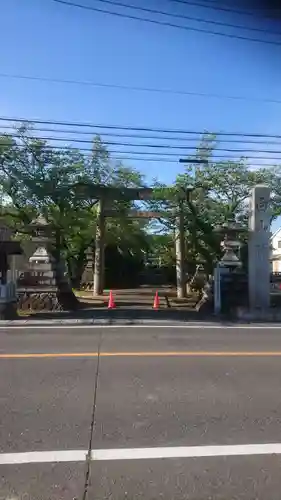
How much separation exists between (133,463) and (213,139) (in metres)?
20.5

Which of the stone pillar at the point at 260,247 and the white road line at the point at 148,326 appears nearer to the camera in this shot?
the white road line at the point at 148,326

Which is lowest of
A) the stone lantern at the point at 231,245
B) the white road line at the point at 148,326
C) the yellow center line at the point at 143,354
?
the white road line at the point at 148,326

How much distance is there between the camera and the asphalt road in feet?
11.2

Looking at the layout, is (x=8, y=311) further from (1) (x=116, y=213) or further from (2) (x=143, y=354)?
(1) (x=116, y=213)

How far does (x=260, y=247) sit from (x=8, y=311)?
9312 millimetres

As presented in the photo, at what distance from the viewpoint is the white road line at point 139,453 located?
384 centimetres

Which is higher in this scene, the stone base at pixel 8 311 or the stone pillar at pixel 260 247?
the stone pillar at pixel 260 247

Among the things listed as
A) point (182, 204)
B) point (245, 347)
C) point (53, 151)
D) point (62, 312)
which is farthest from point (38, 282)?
point (245, 347)

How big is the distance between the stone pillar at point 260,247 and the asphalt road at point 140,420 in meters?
7.68

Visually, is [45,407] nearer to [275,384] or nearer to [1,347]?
[275,384]

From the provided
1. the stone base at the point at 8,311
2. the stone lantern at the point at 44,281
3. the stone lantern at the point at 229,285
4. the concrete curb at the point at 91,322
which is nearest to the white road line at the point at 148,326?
the concrete curb at the point at 91,322

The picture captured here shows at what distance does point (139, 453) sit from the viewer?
3947 millimetres

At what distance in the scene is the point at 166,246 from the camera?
31.9 meters

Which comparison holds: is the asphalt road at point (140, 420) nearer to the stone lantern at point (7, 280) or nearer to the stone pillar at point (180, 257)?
the stone lantern at point (7, 280)
